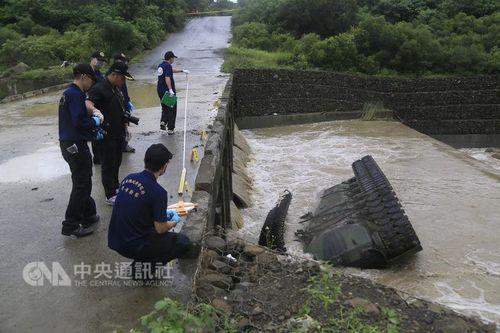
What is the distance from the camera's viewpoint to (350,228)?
8.34 meters

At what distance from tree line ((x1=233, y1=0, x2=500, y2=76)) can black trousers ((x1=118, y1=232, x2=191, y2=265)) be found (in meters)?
18.6

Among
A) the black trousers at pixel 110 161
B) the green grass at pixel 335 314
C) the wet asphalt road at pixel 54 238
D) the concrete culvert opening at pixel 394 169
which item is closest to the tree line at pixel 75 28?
the concrete culvert opening at pixel 394 169

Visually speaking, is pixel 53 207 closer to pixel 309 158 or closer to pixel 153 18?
pixel 309 158

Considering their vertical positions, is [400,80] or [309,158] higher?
[400,80]

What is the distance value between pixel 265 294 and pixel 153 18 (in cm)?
3467

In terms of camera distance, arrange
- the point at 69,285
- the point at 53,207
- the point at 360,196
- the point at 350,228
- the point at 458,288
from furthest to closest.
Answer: the point at 360,196, the point at 350,228, the point at 458,288, the point at 53,207, the point at 69,285

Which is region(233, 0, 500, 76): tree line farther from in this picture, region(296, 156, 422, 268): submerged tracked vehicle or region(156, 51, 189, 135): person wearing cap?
region(296, 156, 422, 268): submerged tracked vehicle

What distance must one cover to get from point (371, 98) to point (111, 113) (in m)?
15.7

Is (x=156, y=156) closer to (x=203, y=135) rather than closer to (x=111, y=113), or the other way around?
(x=111, y=113)

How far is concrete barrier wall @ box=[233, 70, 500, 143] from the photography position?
64.2 ft

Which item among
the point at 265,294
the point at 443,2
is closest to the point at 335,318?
the point at 265,294
